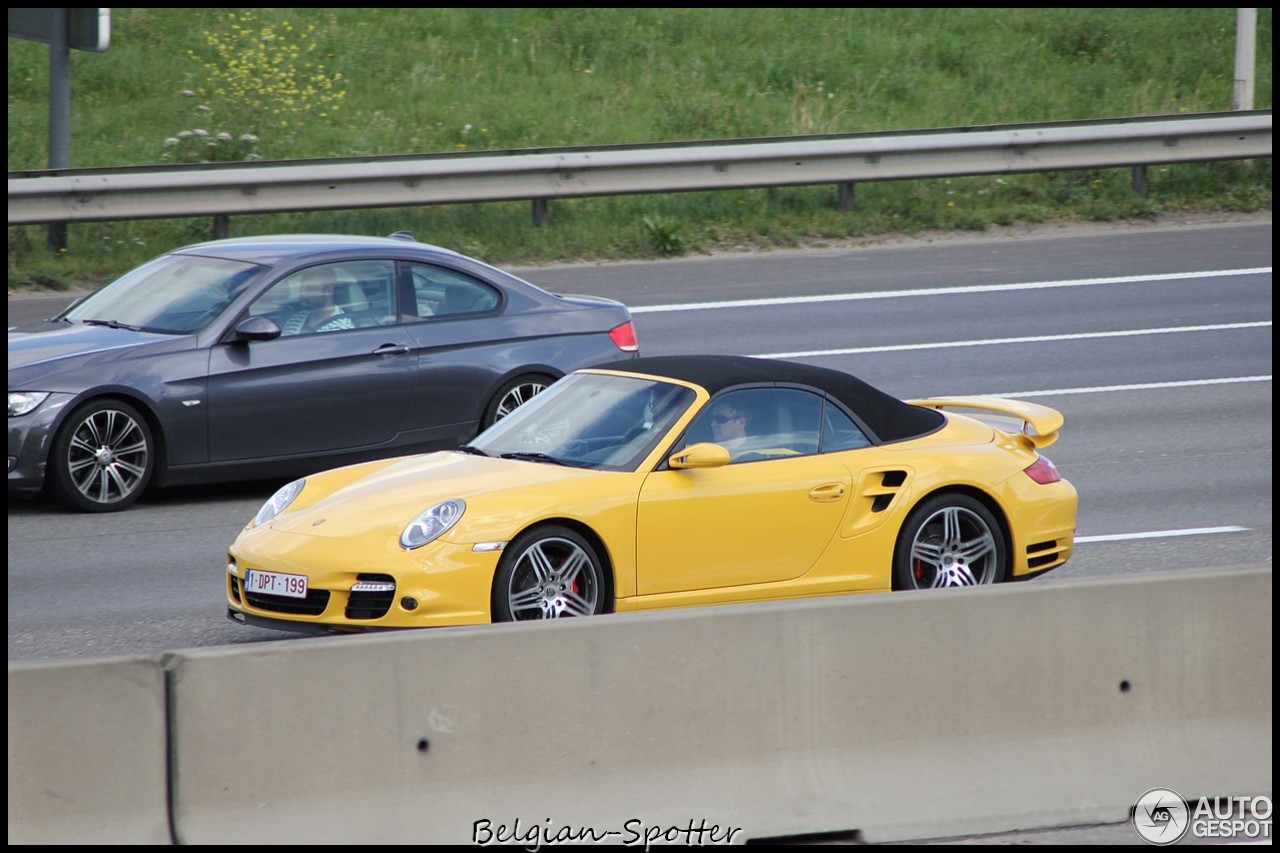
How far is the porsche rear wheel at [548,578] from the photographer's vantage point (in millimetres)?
7324

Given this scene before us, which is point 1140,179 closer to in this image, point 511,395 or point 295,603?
point 511,395

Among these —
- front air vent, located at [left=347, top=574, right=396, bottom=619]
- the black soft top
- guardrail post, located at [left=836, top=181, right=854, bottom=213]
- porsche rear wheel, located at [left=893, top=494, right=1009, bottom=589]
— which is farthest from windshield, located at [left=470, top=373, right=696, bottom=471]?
guardrail post, located at [left=836, top=181, right=854, bottom=213]

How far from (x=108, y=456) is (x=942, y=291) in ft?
32.2

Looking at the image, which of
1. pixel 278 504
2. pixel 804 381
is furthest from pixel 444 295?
pixel 804 381

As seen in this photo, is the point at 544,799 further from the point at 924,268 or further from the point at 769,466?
the point at 924,268

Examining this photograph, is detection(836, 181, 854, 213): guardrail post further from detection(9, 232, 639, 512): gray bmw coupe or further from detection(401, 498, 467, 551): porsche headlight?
detection(401, 498, 467, 551): porsche headlight

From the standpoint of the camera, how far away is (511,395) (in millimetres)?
11312

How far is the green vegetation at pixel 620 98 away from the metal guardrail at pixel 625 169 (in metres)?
0.53

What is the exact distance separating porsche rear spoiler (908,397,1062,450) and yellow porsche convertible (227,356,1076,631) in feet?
0.07

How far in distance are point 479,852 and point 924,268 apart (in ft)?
46.3

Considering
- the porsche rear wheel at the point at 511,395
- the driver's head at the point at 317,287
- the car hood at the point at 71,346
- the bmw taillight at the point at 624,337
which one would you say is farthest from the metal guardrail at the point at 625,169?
the porsche rear wheel at the point at 511,395

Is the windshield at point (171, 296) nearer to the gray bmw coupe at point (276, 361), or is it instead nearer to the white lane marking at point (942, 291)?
the gray bmw coupe at point (276, 361)

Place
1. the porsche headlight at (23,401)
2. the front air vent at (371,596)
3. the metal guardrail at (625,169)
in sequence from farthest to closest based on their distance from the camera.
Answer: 1. the metal guardrail at (625,169)
2. the porsche headlight at (23,401)
3. the front air vent at (371,596)

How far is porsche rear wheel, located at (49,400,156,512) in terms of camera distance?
1007cm
